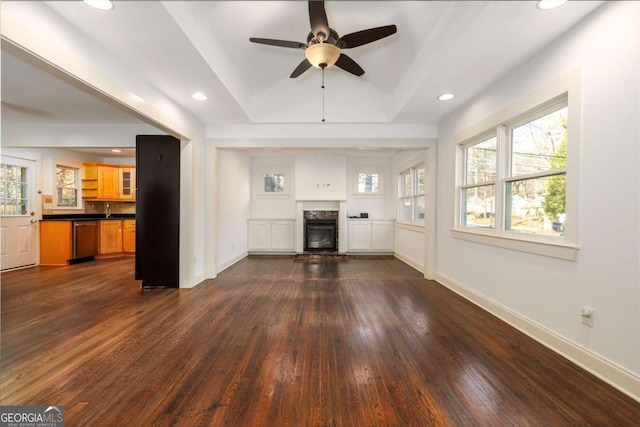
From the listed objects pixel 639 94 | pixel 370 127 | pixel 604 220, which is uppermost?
pixel 370 127

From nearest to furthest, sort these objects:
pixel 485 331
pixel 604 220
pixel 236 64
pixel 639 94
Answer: pixel 639 94, pixel 604 220, pixel 485 331, pixel 236 64

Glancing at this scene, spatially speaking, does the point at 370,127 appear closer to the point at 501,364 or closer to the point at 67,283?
the point at 501,364

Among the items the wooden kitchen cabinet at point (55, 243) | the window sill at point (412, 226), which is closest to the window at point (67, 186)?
the wooden kitchen cabinet at point (55, 243)

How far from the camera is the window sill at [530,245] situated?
1974 millimetres

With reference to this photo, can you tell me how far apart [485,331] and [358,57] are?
339 cm

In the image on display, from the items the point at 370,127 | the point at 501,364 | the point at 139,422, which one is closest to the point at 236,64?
the point at 370,127

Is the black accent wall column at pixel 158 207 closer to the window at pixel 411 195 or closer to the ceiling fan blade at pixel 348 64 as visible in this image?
the ceiling fan blade at pixel 348 64

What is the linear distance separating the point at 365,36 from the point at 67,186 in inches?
276

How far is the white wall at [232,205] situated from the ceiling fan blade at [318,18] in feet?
10.0

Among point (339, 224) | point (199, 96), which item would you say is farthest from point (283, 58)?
point (339, 224)

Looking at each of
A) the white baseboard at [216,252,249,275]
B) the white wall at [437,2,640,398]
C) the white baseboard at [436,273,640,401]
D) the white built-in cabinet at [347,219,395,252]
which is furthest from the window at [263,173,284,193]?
the white wall at [437,2,640,398]

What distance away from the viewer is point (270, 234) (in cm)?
652

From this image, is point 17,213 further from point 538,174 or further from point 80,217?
point 538,174

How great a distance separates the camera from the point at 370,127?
4176 mm
